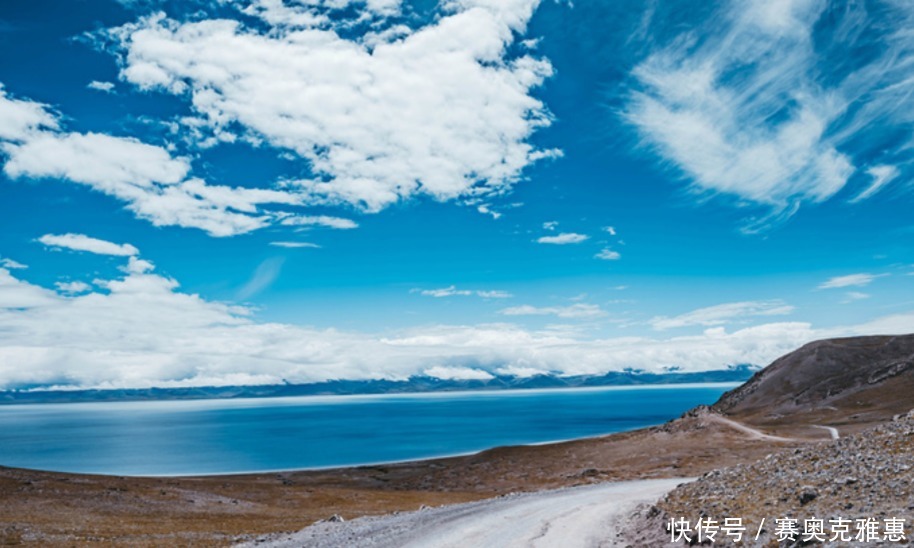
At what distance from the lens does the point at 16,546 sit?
32.2 meters

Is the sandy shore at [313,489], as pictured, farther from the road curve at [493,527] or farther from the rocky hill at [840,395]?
the rocky hill at [840,395]

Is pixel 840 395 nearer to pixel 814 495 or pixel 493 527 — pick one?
pixel 493 527

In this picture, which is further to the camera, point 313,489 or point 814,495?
point 313,489

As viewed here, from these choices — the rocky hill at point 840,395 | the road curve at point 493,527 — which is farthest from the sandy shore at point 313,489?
the rocky hill at point 840,395

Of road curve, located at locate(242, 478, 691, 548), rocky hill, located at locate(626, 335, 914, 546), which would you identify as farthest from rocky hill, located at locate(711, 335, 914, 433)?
rocky hill, located at locate(626, 335, 914, 546)

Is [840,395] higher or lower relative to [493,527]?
lower

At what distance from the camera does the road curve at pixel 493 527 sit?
30.2 metres

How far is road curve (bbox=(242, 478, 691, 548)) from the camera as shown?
30.2 metres

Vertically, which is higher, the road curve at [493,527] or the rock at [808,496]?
the rock at [808,496]

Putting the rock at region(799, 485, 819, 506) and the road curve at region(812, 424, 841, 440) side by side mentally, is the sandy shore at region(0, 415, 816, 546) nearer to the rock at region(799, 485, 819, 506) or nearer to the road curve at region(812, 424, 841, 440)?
the road curve at region(812, 424, 841, 440)

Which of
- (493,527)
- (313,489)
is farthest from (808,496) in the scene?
(313,489)

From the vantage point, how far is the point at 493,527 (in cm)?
3422

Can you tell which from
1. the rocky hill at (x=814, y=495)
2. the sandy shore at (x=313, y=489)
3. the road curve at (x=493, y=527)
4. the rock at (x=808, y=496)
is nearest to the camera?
the rocky hill at (x=814, y=495)

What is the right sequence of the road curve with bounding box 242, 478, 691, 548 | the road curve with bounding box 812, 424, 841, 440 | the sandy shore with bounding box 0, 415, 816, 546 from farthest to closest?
the road curve with bounding box 812, 424, 841, 440, the sandy shore with bounding box 0, 415, 816, 546, the road curve with bounding box 242, 478, 691, 548
